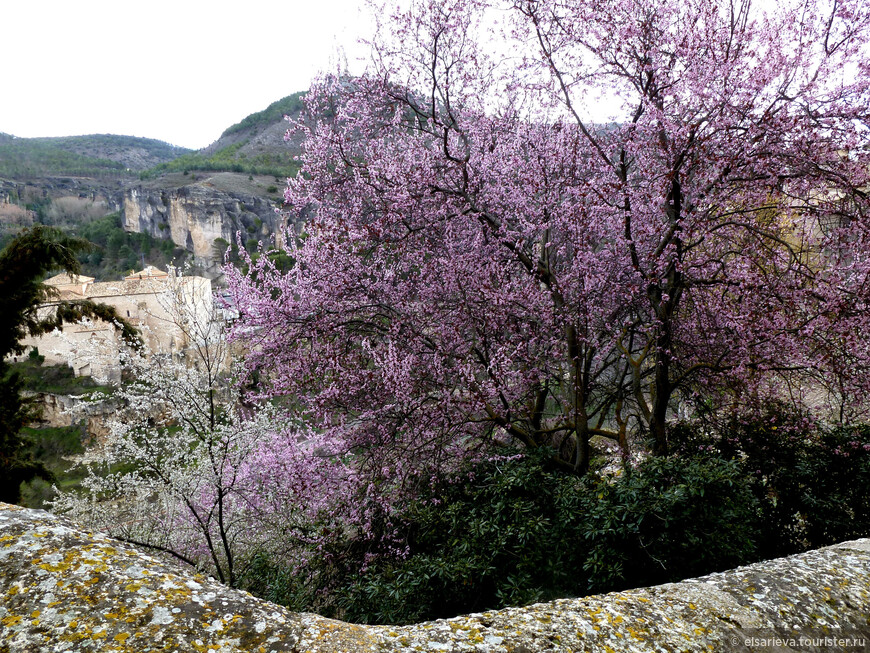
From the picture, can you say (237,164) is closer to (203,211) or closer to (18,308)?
(203,211)

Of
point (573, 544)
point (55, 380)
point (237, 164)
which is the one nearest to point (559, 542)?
point (573, 544)

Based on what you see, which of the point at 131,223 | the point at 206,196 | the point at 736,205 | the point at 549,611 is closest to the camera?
the point at 549,611

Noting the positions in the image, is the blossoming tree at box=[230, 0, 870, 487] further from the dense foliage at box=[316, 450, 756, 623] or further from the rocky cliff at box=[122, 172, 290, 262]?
the rocky cliff at box=[122, 172, 290, 262]

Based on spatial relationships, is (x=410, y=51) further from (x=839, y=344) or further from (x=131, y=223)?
(x=131, y=223)

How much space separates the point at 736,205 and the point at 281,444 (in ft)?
20.0

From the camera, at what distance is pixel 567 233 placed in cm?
498

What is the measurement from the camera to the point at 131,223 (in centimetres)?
6862

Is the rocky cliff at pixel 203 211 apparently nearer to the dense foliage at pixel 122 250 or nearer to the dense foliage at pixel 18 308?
the dense foliage at pixel 122 250

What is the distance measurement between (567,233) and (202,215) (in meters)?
67.0

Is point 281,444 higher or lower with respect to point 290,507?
higher

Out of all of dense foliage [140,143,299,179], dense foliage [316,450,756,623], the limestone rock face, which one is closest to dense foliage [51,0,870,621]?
dense foliage [316,450,756,623]

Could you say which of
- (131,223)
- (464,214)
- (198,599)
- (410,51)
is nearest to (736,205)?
(464,214)

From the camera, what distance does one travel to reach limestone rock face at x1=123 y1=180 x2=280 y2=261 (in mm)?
60125

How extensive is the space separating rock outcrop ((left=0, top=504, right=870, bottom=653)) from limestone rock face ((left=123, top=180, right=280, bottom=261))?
60.4 m
